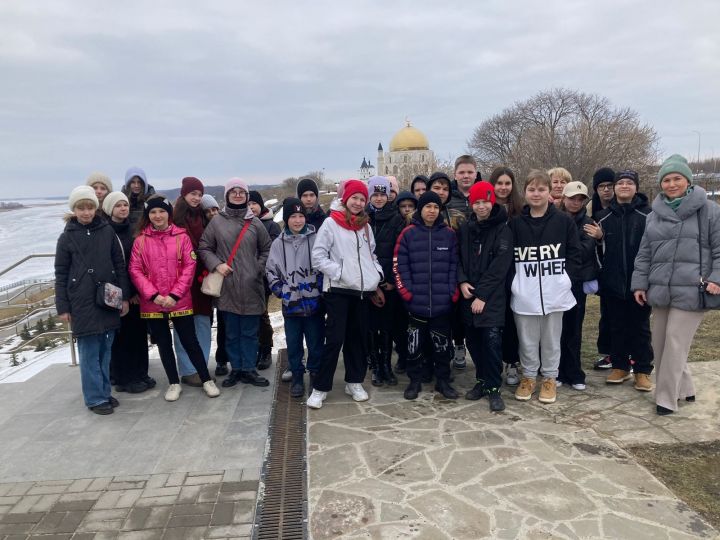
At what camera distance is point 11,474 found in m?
3.55

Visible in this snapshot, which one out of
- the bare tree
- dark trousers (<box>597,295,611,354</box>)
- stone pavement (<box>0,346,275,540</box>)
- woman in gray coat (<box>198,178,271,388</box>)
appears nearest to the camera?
stone pavement (<box>0,346,275,540</box>)

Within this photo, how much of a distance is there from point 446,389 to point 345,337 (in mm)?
1075

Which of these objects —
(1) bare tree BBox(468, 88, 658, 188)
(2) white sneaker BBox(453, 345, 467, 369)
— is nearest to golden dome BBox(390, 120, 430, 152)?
(1) bare tree BBox(468, 88, 658, 188)

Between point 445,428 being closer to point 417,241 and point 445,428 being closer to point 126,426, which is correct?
point 417,241

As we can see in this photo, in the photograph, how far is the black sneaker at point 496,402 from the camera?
14.3ft

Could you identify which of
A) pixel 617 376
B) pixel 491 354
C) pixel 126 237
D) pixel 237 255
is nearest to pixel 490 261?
pixel 491 354

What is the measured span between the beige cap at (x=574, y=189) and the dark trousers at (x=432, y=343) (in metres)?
1.66

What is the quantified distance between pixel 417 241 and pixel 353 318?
0.93 m

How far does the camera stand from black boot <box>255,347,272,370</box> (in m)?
5.65

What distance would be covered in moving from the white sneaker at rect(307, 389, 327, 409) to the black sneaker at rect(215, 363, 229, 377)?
138cm

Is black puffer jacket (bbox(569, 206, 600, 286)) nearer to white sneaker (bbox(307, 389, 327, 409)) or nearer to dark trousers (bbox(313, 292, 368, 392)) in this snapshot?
dark trousers (bbox(313, 292, 368, 392))

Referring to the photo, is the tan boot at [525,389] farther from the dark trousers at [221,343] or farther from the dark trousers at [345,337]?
the dark trousers at [221,343]

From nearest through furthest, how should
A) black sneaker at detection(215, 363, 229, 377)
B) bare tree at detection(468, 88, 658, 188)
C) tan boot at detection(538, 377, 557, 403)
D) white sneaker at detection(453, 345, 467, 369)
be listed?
tan boot at detection(538, 377, 557, 403)
black sneaker at detection(215, 363, 229, 377)
white sneaker at detection(453, 345, 467, 369)
bare tree at detection(468, 88, 658, 188)

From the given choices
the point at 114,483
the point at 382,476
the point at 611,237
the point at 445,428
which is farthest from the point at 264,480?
the point at 611,237
